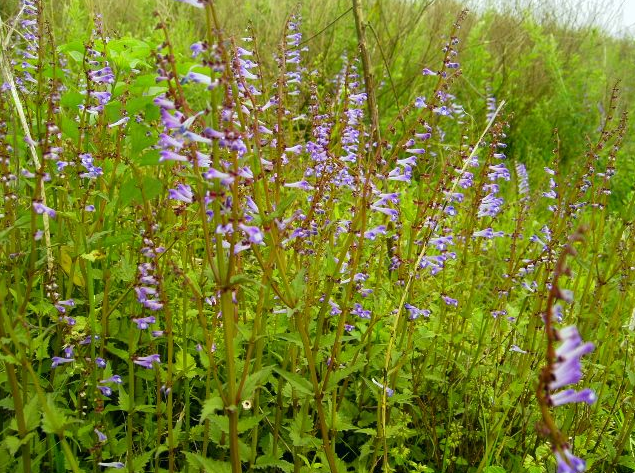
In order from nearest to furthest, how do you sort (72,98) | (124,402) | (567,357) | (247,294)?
(567,357)
(124,402)
(72,98)
(247,294)

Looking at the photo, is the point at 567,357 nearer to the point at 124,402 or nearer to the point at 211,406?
the point at 211,406

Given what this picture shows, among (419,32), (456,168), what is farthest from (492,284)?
(419,32)

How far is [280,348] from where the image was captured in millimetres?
3104

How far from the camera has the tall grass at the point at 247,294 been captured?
1.81 m

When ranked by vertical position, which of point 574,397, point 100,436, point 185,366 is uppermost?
point 574,397

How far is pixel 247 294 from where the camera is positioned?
122 inches

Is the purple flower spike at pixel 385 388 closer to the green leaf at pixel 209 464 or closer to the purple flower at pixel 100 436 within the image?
the green leaf at pixel 209 464

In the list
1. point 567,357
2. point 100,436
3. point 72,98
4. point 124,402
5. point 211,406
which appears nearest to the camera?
point 567,357

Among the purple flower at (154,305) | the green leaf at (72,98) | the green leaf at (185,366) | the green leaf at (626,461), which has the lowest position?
the green leaf at (626,461)

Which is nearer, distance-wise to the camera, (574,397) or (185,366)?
(574,397)

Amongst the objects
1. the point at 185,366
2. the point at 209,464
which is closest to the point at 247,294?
the point at 185,366

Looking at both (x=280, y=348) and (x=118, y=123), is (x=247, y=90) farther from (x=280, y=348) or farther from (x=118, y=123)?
(x=280, y=348)

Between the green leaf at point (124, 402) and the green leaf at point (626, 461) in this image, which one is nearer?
the green leaf at point (124, 402)

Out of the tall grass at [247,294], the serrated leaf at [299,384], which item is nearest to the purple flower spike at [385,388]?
the tall grass at [247,294]
